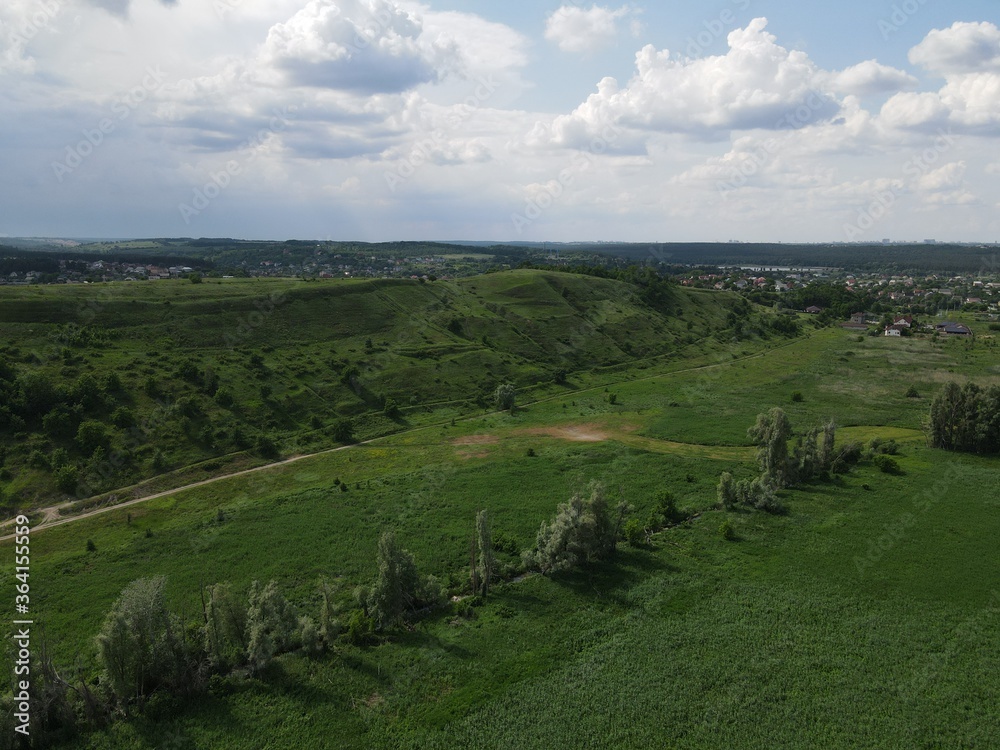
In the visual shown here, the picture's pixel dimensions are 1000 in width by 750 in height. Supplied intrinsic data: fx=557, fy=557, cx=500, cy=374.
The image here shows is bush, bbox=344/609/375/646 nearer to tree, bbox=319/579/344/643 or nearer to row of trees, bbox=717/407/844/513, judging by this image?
tree, bbox=319/579/344/643

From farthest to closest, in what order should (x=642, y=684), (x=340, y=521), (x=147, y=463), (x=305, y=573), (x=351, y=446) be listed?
1. (x=351, y=446)
2. (x=147, y=463)
3. (x=340, y=521)
4. (x=305, y=573)
5. (x=642, y=684)

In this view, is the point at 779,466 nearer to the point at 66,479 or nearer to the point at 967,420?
the point at 967,420

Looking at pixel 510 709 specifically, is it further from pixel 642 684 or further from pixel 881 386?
pixel 881 386

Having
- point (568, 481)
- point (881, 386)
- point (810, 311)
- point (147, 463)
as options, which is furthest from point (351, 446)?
point (810, 311)

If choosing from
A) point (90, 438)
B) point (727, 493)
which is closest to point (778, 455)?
point (727, 493)

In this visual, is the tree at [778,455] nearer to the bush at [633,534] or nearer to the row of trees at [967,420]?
the bush at [633,534]

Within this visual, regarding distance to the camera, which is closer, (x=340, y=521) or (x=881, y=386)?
(x=340, y=521)

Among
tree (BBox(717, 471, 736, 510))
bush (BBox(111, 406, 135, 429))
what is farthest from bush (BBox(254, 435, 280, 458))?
tree (BBox(717, 471, 736, 510))
